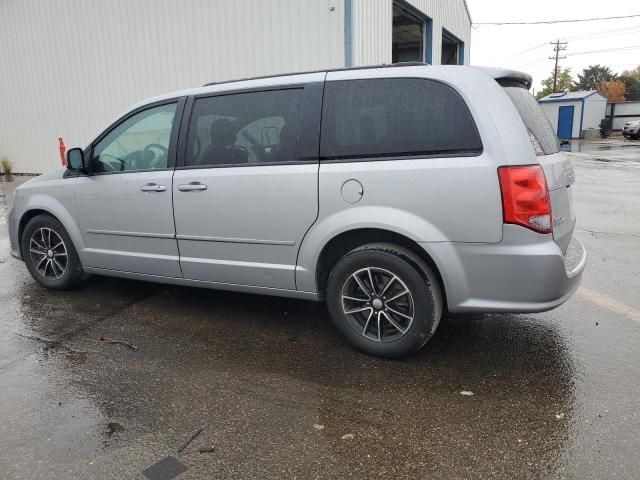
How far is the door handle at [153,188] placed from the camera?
4.11m

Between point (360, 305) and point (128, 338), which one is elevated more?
point (360, 305)

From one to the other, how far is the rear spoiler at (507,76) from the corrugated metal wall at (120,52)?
7.46 metres

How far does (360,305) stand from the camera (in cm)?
353

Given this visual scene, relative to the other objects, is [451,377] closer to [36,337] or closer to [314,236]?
[314,236]

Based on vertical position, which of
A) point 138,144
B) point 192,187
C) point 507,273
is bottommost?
point 507,273

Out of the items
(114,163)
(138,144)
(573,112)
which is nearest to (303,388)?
(138,144)

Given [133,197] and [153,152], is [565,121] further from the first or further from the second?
[133,197]

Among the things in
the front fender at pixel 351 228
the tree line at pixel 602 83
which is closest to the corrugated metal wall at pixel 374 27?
the front fender at pixel 351 228

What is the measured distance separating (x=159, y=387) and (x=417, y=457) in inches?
63.5

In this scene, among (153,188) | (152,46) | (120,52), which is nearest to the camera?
(153,188)

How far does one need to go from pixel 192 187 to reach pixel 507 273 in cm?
231

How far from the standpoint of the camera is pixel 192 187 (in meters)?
3.95

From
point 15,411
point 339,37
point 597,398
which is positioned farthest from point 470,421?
point 339,37

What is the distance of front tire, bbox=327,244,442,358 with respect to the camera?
10.8ft
